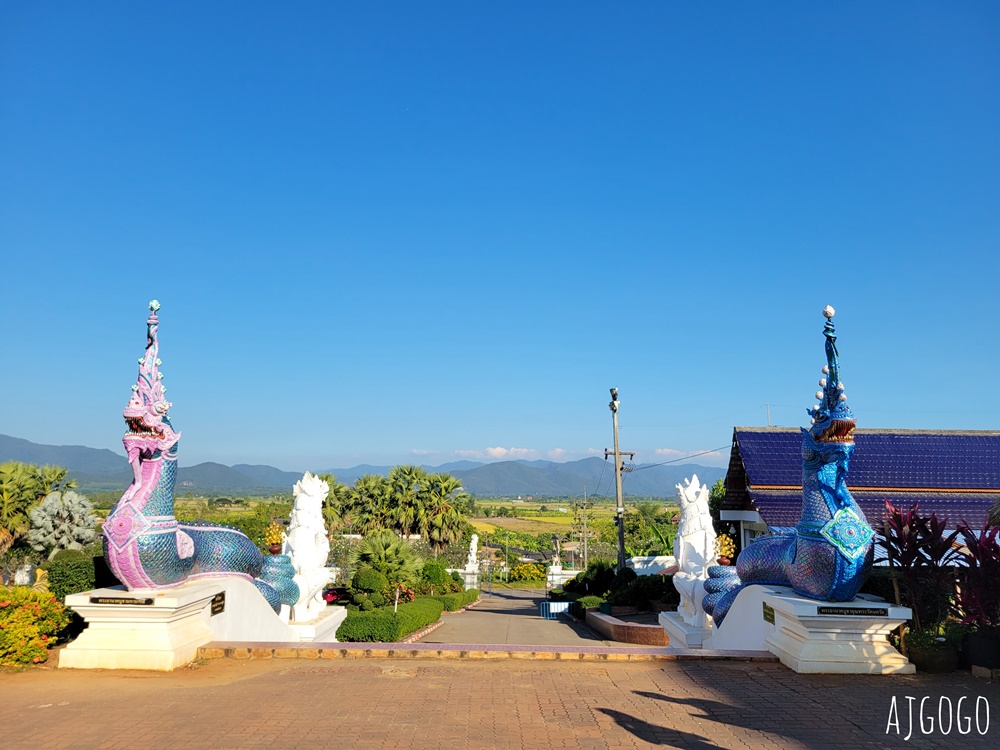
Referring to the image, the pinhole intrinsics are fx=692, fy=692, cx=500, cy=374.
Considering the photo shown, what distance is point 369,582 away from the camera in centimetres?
1959

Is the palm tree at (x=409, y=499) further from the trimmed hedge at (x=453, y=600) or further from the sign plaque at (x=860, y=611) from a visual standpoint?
the sign plaque at (x=860, y=611)

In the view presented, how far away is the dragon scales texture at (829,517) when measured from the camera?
8039 mm

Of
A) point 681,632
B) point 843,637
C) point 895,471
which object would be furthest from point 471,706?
point 895,471

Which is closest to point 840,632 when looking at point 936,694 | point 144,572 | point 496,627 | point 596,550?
point 936,694

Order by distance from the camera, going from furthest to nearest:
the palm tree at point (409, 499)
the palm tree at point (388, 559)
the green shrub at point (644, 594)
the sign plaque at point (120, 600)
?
1. the palm tree at point (409, 499)
2. the palm tree at point (388, 559)
3. the green shrub at point (644, 594)
4. the sign plaque at point (120, 600)

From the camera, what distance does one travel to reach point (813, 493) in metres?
8.64

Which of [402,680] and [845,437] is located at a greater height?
[845,437]

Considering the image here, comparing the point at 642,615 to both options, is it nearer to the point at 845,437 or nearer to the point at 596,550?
the point at 845,437

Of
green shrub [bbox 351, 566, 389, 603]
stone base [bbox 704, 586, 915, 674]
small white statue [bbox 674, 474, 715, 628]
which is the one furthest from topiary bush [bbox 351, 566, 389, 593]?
stone base [bbox 704, 586, 915, 674]

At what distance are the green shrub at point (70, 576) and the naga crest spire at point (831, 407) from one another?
1091 cm

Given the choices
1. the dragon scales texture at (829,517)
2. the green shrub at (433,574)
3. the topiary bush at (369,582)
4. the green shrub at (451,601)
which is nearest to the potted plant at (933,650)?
the dragon scales texture at (829,517)

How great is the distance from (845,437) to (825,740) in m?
4.07

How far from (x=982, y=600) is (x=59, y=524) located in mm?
25867

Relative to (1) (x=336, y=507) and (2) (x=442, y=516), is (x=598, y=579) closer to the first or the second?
(2) (x=442, y=516)
